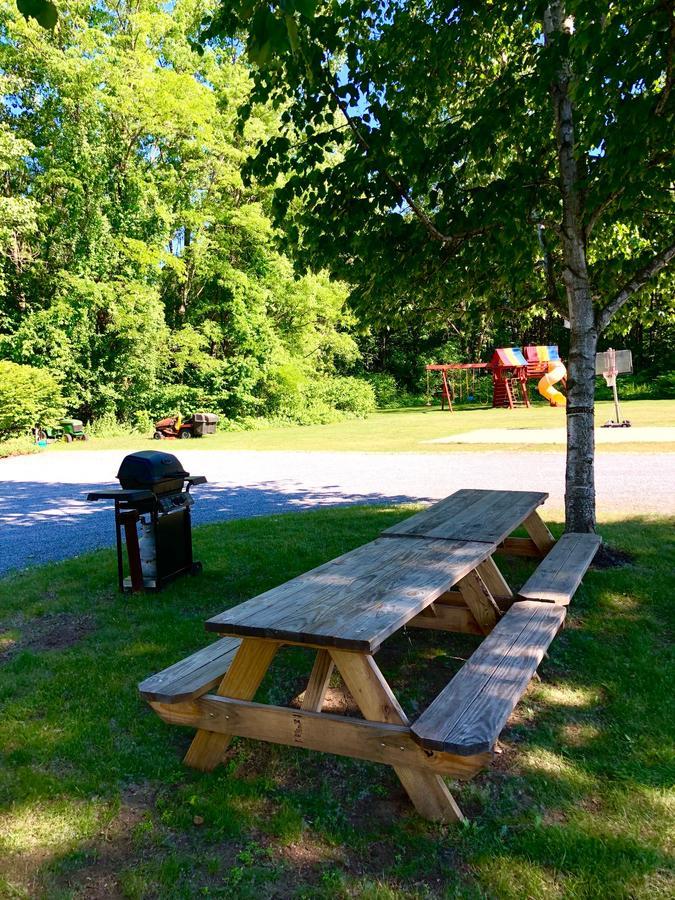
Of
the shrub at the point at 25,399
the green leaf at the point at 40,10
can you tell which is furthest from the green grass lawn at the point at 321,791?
the shrub at the point at 25,399

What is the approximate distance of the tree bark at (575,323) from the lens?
199 inches

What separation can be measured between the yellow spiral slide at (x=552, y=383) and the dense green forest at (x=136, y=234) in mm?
6470

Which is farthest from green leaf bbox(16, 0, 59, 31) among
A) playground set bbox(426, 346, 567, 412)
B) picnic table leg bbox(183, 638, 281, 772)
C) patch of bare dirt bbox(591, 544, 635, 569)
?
playground set bbox(426, 346, 567, 412)

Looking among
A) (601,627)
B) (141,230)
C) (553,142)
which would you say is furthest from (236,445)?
(601,627)

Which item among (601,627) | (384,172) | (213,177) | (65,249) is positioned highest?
(213,177)

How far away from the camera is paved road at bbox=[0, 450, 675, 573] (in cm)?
755

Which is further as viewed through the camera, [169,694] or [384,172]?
[384,172]

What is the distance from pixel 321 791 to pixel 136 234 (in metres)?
24.6

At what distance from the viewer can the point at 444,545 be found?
364 cm

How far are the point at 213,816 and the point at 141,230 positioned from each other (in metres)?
24.7

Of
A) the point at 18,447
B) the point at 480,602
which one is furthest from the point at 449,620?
the point at 18,447

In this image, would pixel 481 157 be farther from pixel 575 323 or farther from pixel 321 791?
pixel 321 791

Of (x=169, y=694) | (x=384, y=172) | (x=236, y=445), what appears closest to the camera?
(x=169, y=694)

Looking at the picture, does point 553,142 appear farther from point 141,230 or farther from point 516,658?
point 141,230
